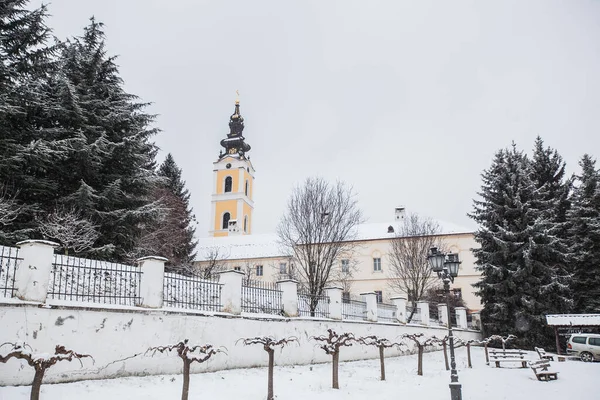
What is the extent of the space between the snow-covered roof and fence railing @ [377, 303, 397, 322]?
835 cm

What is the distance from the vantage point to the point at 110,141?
19344 mm

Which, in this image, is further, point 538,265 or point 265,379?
point 538,265

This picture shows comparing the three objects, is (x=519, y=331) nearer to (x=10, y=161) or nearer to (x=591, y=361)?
(x=591, y=361)

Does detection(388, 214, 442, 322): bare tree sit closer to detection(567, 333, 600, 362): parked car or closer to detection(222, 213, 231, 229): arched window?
detection(567, 333, 600, 362): parked car

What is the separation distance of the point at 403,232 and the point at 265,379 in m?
27.9

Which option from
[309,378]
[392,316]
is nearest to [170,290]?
[309,378]

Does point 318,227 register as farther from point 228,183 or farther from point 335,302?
point 228,183

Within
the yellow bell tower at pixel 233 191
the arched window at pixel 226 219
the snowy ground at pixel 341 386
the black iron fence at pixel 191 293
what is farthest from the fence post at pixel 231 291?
the arched window at pixel 226 219

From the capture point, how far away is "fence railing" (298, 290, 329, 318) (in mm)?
17391

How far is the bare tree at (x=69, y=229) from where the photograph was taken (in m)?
15.3

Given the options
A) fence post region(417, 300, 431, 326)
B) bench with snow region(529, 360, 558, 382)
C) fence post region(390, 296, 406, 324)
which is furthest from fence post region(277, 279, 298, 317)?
fence post region(417, 300, 431, 326)

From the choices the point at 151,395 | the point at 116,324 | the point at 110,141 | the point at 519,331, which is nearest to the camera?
the point at 151,395

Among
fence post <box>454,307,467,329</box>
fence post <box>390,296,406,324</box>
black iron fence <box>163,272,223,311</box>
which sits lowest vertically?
fence post <box>454,307,467,329</box>

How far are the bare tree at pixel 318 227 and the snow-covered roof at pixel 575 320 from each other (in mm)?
11659
